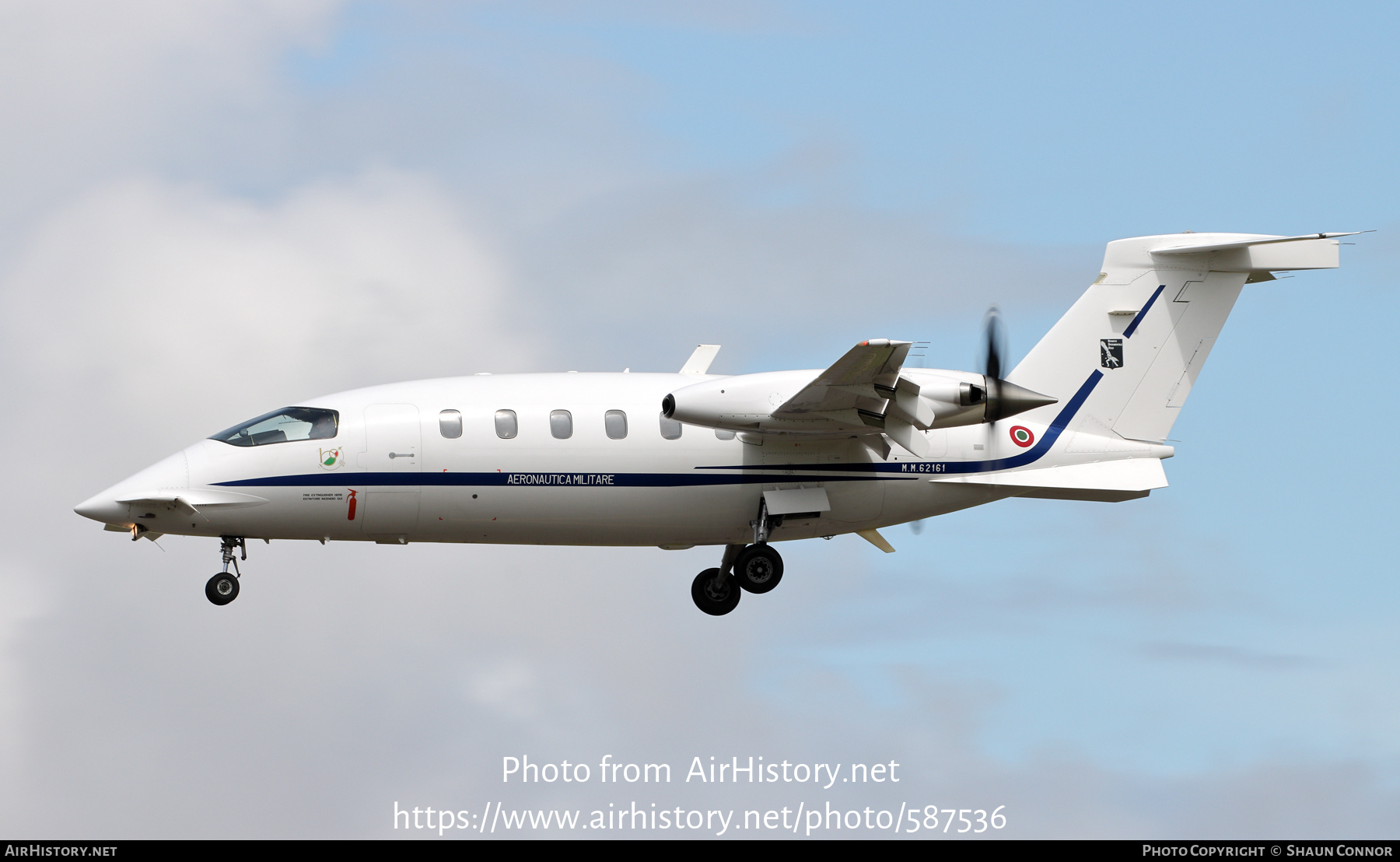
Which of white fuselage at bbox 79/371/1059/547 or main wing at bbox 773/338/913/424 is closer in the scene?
main wing at bbox 773/338/913/424

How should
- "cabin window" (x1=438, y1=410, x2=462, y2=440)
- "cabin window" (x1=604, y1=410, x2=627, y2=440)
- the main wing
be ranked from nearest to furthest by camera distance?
the main wing → "cabin window" (x1=438, y1=410, x2=462, y2=440) → "cabin window" (x1=604, y1=410, x2=627, y2=440)

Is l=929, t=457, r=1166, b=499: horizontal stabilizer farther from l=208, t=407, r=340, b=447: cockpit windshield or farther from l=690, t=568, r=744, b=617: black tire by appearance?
l=208, t=407, r=340, b=447: cockpit windshield

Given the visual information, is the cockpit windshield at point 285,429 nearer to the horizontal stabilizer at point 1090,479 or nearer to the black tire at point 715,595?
the black tire at point 715,595

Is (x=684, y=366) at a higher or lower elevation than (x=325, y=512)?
higher

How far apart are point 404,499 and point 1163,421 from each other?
13.7 m

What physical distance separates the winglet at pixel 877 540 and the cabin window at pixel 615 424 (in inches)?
198

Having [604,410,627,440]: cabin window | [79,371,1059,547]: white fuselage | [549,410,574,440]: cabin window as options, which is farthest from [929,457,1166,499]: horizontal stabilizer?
[549,410,574,440]: cabin window

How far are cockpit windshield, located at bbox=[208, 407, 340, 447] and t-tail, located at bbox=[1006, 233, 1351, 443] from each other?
1223 cm

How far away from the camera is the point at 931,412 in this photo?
88.3 feet

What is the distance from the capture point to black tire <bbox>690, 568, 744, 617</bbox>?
30.1m

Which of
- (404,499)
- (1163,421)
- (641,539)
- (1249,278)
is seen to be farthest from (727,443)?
(1249,278)

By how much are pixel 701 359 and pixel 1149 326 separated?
325 inches

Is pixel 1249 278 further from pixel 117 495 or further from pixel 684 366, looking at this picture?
pixel 117 495

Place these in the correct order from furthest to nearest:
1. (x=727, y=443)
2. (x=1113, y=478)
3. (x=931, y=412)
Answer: (x=1113, y=478)
(x=727, y=443)
(x=931, y=412)
